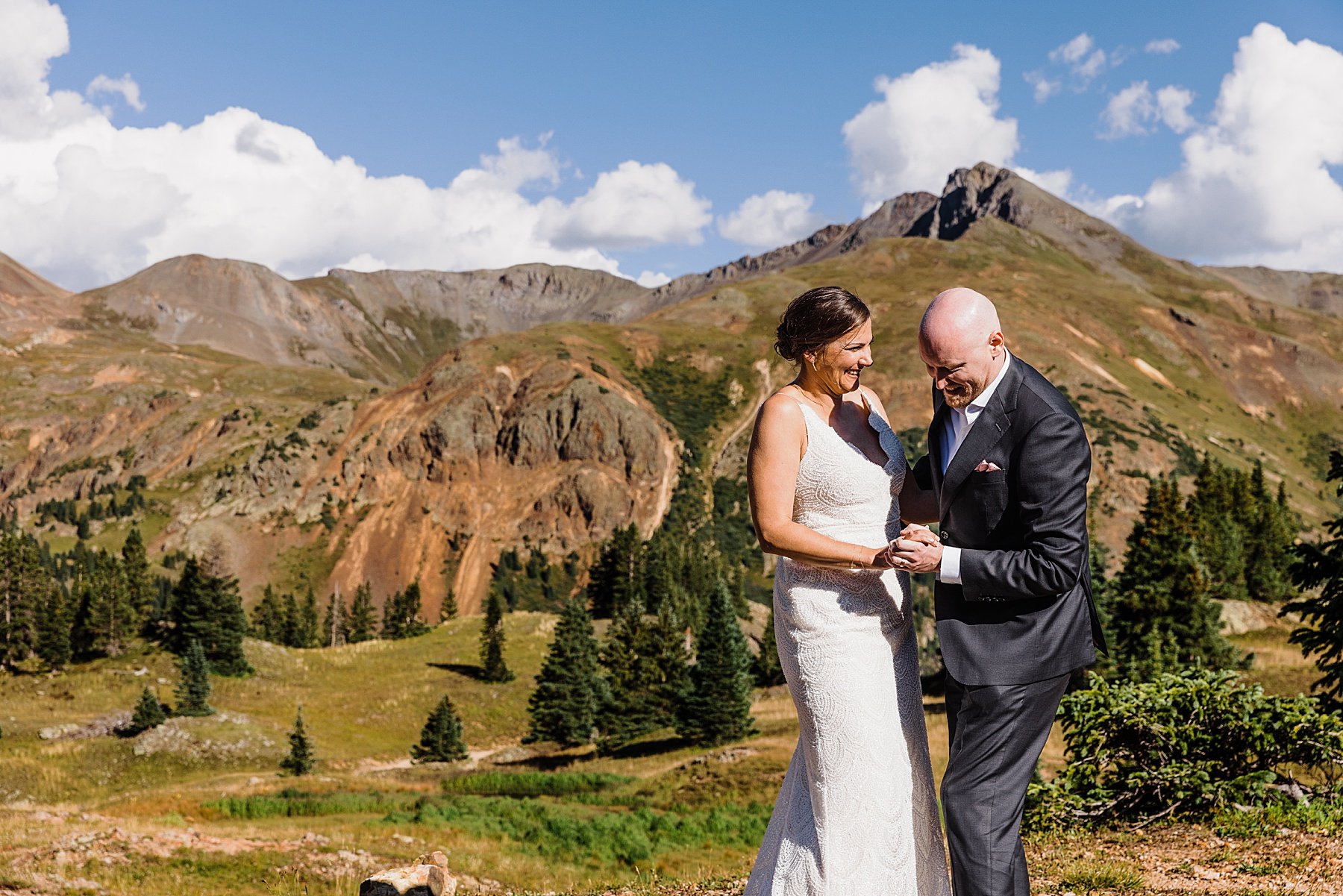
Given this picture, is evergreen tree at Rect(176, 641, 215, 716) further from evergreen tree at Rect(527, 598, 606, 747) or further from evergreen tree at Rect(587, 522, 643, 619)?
evergreen tree at Rect(587, 522, 643, 619)

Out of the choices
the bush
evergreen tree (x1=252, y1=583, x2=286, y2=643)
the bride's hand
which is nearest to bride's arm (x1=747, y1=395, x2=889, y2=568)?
the bride's hand

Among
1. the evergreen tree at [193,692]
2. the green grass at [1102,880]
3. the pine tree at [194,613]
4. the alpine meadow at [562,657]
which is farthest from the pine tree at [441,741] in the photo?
the green grass at [1102,880]

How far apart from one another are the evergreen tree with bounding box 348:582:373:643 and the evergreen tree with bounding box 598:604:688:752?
51943 millimetres

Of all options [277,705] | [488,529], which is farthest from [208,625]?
[488,529]

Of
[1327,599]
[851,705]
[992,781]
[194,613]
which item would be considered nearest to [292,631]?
[194,613]

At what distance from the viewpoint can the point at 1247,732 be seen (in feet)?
33.5

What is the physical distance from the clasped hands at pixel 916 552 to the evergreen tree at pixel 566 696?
51015mm

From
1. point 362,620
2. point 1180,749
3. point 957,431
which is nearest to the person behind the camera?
point 957,431

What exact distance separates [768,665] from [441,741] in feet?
110

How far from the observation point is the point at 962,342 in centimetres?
452

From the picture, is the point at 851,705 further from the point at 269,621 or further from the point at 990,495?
the point at 269,621

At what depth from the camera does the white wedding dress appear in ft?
16.6

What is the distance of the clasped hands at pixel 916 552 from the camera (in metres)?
4.38

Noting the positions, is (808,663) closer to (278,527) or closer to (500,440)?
(500,440)
